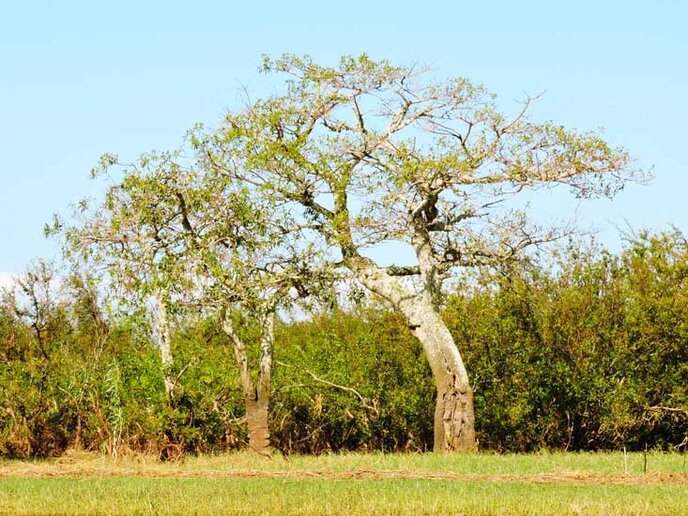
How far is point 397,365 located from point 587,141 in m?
7.06

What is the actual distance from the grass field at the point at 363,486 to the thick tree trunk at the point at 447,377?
6.87 feet

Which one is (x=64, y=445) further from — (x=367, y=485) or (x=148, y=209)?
(x=367, y=485)

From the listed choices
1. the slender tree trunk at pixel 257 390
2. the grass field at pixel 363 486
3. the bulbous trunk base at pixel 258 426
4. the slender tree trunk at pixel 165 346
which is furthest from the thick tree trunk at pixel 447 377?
the slender tree trunk at pixel 165 346

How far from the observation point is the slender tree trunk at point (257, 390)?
2294 cm

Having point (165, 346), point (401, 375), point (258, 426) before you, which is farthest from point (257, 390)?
point (401, 375)

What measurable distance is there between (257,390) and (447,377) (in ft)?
13.5

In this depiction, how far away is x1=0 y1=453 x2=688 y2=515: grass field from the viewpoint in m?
13.7

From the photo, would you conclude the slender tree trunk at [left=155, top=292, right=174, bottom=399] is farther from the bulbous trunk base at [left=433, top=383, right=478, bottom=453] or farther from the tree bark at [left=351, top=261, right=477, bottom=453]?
the bulbous trunk base at [left=433, top=383, right=478, bottom=453]

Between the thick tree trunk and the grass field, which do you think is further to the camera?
the thick tree trunk

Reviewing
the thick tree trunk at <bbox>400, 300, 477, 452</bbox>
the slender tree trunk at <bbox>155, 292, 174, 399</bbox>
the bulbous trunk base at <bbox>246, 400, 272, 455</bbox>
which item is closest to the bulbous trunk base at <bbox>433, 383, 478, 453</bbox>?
the thick tree trunk at <bbox>400, 300, 477, 452</bbox>

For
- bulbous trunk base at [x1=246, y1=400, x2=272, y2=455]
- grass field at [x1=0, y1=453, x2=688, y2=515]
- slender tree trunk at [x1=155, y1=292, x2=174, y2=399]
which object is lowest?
grass field at [x1=0, y1=453, x2=688, y2=515]

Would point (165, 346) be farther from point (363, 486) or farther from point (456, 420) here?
point (363, 486)

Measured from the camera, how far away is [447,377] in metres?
22.6

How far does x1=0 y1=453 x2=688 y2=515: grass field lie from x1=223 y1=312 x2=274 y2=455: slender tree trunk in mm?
1902
